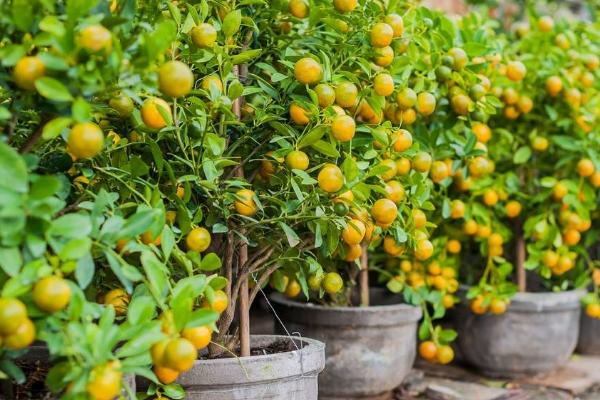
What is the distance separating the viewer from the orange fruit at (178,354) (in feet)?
3.47

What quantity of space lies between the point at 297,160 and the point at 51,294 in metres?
0.56

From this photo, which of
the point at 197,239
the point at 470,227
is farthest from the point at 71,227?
the point at 470,227

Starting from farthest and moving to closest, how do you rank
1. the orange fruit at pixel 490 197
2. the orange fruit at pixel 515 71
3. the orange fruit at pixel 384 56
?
the orange fruit at pixel 490 197 < the orange fruit at pixel 515 71 < the orange fruit at pixel 384 56

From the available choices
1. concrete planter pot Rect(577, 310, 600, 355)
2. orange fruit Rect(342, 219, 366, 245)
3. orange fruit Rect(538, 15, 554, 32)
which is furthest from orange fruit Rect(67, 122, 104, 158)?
concrete planter pot Rect(577, 310, 600, 355)

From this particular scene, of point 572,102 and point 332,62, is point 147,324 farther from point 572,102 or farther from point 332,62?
point 572,102

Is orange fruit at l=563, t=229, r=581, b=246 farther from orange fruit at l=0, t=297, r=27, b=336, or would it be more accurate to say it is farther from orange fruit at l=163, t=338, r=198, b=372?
orange fruit at l=0, t=297, r=27, b=336

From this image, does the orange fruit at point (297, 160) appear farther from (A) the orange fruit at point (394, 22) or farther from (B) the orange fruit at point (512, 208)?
(B) the orange fruit at point (512, 208)

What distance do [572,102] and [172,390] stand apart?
152 centimetres

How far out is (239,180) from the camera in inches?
56.6

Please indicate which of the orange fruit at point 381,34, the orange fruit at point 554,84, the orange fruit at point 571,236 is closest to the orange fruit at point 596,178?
the orange fruit at point 571,236

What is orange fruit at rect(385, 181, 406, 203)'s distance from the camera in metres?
1.56

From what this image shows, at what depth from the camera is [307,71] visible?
143 cm

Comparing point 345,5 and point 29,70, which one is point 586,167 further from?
point 29,70

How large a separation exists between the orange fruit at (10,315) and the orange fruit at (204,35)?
0.59 meters
